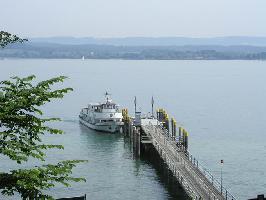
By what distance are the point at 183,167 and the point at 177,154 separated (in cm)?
549

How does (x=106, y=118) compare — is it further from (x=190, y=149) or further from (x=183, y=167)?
(x=183, y=167)

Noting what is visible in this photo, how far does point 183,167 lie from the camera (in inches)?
1785

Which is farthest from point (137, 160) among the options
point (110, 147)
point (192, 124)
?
point (192, 124)

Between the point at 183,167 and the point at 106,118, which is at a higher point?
the point at 183,167

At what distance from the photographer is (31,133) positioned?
15.5m

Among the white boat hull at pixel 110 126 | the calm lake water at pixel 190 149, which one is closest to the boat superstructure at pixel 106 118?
the white boat hull at pixel 110 126

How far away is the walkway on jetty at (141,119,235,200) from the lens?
3750cm

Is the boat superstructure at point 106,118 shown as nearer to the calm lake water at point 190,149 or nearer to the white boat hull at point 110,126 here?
the white boat hull at point 110,126

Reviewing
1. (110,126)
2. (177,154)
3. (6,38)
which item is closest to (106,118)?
(110,126)

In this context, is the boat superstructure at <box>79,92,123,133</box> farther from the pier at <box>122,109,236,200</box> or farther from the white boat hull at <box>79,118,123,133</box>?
the pier at <box>122,109,236,200</box>

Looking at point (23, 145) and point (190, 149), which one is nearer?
point (23, 145)

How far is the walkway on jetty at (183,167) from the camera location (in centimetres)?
3750

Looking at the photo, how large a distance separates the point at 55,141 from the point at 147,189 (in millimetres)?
28323

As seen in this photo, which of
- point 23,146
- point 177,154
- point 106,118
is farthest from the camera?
point 106,118
